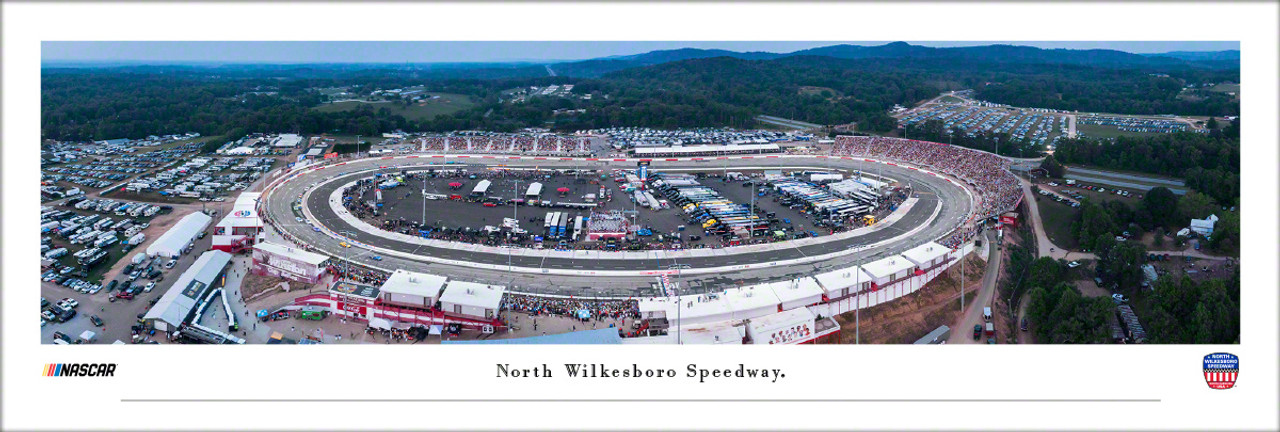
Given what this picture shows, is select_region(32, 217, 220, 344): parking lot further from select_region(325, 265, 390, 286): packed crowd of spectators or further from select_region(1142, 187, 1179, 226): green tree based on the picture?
select_region(1142, 187, 1179, 226): green tree

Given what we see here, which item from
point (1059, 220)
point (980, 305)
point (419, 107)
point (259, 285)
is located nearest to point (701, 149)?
point (1059, 220)

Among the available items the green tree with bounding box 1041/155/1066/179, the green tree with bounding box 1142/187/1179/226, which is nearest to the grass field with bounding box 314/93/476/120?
the green tree with bounding box 1041/155/1066/179

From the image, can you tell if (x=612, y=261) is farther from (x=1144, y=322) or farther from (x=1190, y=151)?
(x=1190, y=151)

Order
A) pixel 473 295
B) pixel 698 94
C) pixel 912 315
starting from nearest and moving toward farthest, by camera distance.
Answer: pixel 473 295, pixel 912 315, pixel 698 94

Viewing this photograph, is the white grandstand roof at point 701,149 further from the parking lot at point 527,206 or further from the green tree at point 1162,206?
the green tree at point 1162,206

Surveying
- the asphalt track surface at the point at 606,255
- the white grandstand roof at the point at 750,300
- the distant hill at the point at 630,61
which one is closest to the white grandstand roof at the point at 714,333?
the white grandstand roof at the point at 750,300

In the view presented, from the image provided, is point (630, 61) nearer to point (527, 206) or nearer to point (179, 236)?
point (527, 206)
